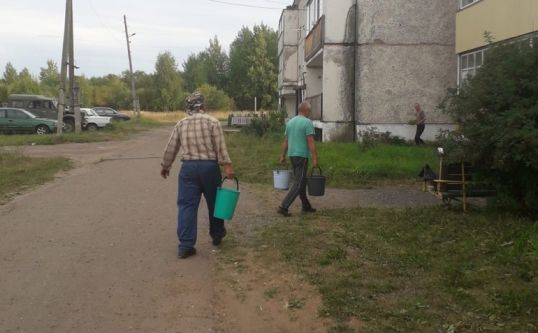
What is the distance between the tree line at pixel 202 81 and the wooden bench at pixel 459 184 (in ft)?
178

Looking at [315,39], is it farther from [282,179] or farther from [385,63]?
[282,179]

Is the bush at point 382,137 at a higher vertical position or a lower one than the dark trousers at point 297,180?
higher

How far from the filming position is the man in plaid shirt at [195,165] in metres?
6.78

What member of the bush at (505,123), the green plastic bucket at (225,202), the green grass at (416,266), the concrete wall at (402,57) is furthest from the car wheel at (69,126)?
the green plastic bucket at (225,202)

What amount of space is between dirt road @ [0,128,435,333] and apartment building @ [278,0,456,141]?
11.5m

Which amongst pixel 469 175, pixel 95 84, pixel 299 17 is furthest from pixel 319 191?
pixel 95 84

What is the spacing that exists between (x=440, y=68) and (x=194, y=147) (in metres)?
16.8

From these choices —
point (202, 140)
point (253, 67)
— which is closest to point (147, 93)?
point (253, 67)

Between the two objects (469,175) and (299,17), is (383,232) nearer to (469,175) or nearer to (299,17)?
(469,175)

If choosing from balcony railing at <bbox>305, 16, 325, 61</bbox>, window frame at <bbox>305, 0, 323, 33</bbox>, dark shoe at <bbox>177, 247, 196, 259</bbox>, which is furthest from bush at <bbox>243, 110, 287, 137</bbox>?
dark shoe at <bbox>177, 247, 196, 259</bbox>

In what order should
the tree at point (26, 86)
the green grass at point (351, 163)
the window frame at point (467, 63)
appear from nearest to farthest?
the green grass at point (351, 163) < the window frame at point (467, 63) < the tree at point (26, 86)

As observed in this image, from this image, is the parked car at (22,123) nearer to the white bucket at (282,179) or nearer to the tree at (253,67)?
the white bucket at (282,179)

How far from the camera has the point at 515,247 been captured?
6699mm

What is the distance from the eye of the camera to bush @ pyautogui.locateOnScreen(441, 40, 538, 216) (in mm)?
7988
